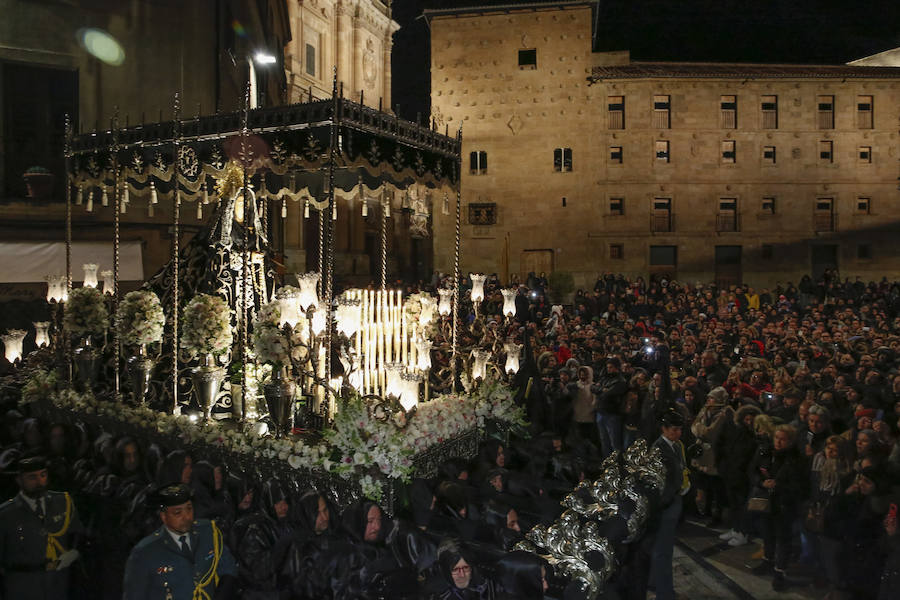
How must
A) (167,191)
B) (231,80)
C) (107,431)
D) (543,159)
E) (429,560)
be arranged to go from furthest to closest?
(543,159), (231,80), (167,191), (107,431), (429,560)

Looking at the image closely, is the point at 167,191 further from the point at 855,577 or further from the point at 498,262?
the point at 498,262

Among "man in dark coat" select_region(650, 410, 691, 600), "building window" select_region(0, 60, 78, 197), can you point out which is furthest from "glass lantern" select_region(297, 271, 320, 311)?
"building window" select_region(0, 60, 78, 197)

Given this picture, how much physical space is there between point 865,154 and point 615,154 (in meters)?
12.8

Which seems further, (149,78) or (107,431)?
(149,78)

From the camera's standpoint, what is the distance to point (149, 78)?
53.9ft

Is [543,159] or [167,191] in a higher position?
[543,159]

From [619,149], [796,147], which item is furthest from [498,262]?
[796,147]

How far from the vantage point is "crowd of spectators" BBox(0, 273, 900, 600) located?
5.68 metres

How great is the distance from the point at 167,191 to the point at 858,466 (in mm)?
10729

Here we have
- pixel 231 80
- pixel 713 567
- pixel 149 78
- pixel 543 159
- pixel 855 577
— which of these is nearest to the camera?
pixel 855 577

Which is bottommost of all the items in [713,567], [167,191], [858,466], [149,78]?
[713,567]

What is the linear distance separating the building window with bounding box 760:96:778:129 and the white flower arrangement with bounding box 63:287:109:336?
32.5m

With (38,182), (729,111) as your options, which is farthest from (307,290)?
(729,111)

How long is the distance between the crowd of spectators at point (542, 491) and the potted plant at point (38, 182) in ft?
27.4
